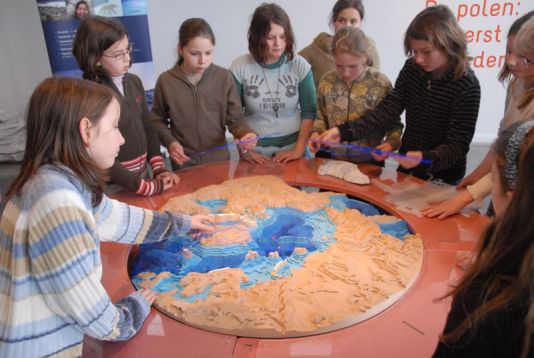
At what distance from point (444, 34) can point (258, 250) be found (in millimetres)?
1219

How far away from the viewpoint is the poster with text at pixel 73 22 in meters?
3.77

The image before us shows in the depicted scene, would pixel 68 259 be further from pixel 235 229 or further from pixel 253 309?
pixel 235 229

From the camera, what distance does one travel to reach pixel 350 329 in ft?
3.76

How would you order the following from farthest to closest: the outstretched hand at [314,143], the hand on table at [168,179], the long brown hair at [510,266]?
the outstretched hand at [314,143]
the hand on table at [168,179]
the long brown hair at [510,266]

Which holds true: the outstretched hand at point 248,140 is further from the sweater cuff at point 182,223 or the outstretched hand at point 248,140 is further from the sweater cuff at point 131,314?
the sweater cuff at point 131,314

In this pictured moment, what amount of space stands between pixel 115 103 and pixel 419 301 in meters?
1.11

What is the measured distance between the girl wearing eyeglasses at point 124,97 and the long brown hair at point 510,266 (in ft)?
Result: 4.92

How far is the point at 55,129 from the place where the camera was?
1.10 m

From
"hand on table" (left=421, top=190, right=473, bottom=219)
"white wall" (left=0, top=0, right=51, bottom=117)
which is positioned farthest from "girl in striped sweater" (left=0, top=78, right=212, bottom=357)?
"white wall" (left=0, top=0, right=51, bottom=117)

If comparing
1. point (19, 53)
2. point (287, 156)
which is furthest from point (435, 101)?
point (19, 53)

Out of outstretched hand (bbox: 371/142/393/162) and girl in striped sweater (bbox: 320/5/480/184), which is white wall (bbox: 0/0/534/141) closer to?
girl in striped sweater (bbox: 320/5/480/184)

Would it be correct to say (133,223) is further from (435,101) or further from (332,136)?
(435,101)

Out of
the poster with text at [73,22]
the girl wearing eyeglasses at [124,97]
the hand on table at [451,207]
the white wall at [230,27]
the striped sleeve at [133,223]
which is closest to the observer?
the striped sleeve at [133,223]

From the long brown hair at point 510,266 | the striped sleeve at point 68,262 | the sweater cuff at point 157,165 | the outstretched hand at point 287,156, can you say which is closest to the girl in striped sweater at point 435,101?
the outstretched hand at point 287,156
